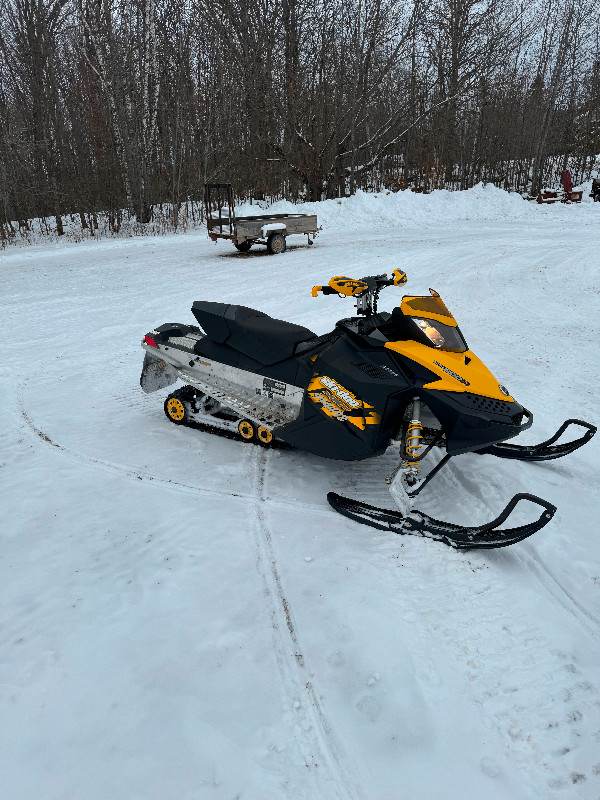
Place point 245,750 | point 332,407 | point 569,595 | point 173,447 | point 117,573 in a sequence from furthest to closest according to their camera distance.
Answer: point 173,447, point 332,407, point 117,573, point 569,595, point 245,750

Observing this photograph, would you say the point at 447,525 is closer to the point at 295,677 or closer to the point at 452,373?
the point at 452,373

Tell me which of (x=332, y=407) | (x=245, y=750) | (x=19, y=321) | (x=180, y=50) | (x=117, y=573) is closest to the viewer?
(x=245, y=750)

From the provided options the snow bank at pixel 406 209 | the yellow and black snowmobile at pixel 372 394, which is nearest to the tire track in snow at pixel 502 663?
the yellow and black snowmobile at pixel 372 394

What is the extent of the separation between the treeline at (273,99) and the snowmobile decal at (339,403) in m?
16.9

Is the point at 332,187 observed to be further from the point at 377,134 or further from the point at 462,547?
the point at 462,547

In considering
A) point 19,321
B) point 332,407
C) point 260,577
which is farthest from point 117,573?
point 19,321

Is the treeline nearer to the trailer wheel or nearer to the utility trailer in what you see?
the utility trailer

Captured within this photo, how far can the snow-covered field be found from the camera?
1893 mm

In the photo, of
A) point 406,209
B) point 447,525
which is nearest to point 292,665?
point 447,525

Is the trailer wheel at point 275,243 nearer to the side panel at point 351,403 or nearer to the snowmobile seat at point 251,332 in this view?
the snowmobile seat at point 251,332

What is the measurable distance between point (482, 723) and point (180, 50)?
24978 millimetres

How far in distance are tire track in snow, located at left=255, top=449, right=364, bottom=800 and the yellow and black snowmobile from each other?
0.60 m

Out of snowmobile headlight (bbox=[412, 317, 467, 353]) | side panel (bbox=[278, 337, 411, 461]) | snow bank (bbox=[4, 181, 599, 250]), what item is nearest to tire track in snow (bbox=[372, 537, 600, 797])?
side panel (bbox=[278, 337, 411, 461])

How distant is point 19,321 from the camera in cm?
755
